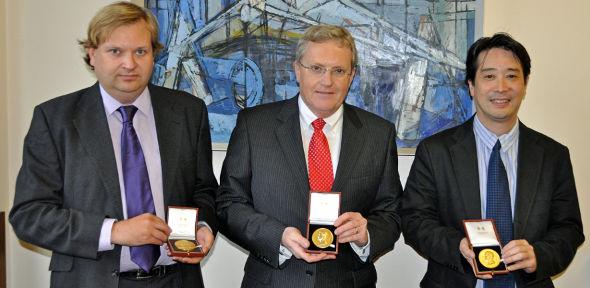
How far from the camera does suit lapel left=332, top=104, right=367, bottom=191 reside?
256cm

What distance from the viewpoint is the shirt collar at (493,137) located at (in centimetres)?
274

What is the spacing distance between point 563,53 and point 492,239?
1.72 metres

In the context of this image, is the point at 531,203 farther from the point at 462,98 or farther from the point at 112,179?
the point at 112,179

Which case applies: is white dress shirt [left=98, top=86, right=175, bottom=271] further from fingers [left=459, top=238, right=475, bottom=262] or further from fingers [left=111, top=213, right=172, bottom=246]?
fingers [left=459, top=238, right=475, bottom=262]

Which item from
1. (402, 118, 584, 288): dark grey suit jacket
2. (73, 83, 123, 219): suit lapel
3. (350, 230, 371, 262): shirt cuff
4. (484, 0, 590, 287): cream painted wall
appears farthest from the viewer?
(484, 0, 590, 287): cream painted wall

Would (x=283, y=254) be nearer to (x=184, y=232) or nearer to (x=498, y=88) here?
(x=184, y=232)

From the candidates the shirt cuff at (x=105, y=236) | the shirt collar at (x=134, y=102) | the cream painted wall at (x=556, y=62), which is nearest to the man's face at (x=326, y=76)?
the shirt collar at (x=134, y=102)

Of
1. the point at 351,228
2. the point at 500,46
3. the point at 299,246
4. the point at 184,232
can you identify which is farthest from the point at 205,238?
the point at 500,46

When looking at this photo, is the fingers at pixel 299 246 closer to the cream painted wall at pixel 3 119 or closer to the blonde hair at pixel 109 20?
the blonde hair at pixel 109 20

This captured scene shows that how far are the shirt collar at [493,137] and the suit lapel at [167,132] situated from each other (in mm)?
1407

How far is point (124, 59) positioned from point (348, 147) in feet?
3.38

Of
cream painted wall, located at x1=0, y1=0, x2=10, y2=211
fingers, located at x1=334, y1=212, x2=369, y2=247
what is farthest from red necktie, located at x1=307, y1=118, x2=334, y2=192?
cream painted wall, located at x1=0, y1=0, x2=10, y2=211

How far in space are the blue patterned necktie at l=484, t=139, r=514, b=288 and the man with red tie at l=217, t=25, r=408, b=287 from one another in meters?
0.42

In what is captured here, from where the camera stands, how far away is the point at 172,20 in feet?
A: 11.2
